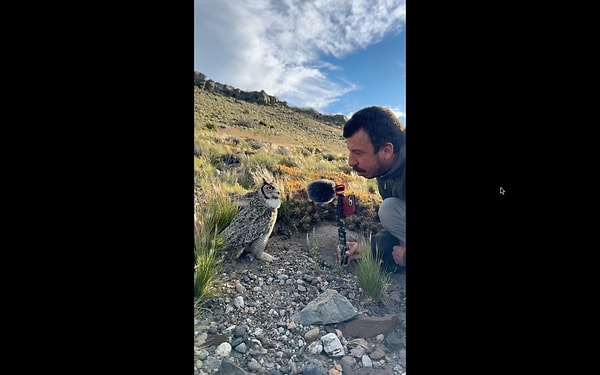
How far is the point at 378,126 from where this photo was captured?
4.51 feet

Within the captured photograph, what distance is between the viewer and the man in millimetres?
1344

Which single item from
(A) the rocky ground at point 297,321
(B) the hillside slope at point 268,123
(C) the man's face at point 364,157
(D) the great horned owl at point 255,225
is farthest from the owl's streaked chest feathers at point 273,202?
(C) the man's face at point 364,157

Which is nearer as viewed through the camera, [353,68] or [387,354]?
[387,354]

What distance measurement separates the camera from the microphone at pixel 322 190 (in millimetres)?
1393

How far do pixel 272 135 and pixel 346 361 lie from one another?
0.98m

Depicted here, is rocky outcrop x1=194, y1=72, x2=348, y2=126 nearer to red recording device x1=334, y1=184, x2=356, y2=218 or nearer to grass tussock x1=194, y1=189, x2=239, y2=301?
red recording device x1=334, y1=184, x2=356, y2=218

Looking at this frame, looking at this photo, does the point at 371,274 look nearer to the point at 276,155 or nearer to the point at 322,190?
the point at 322,190
